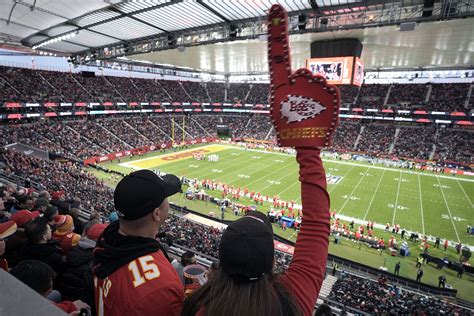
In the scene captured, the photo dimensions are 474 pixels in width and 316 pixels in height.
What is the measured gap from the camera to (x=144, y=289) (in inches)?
55.5

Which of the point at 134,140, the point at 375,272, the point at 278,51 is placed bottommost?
the point at 375,272

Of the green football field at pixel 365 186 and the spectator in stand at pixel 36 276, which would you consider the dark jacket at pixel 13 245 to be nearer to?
the spectator in stand at pixel 36 276

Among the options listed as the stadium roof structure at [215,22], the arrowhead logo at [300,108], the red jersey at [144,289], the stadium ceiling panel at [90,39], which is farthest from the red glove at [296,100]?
the stadium ceiling panel at [90,39]

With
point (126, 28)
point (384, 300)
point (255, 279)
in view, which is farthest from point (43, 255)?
point (126, 28)

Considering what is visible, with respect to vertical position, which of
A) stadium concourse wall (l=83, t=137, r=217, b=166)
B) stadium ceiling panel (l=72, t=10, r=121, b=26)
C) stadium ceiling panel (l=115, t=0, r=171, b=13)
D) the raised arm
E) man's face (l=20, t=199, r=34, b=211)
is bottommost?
stadium concourse wall (l=83, t=137, r=217, b=166)

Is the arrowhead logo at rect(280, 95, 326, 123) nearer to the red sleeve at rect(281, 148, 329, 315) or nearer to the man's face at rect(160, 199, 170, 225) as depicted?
the red sleeve at rect(281, 148, 329, 315)

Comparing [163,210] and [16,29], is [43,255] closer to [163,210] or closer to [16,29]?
[163,210]

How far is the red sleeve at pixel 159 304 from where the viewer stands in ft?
4.43

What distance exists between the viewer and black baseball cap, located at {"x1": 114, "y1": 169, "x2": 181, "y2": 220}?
1716 millimetres

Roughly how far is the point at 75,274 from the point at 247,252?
10.6 ft

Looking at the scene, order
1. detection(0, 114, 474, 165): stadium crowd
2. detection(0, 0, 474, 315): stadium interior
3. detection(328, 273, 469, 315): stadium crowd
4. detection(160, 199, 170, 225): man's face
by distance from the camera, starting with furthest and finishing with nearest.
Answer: detection(0, 114, 474, 165): stadium crowd < detection(328, 273, 469, 315): stadium crowd < detection(0, 0, 474, 315): stadium interior < detection(160, 199, 170, 225): man's face

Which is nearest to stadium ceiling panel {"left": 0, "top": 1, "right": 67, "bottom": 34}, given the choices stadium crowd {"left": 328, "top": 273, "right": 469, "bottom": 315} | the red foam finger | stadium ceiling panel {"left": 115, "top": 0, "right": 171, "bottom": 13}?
stadium ceiling panel {"left": 115, "top": 0, "right": 171, "bottom": 13}

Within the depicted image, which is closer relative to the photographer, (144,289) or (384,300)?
(144,289)

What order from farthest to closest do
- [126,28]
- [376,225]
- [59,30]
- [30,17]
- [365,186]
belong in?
[365,186] → [376,225] → [59,30] → [126,28] → [30,17]
